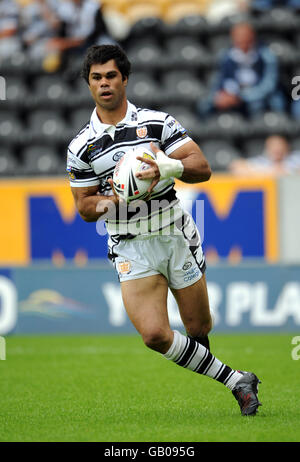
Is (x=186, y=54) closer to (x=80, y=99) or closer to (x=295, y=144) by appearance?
(x=80, y=99)

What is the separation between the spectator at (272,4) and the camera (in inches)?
604

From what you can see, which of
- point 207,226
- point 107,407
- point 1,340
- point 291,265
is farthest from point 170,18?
point 107,407

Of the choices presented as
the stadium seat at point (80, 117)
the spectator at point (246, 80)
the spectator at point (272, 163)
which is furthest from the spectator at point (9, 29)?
the spectator at point (272, 163)

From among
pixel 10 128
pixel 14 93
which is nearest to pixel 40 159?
pixel 10 128

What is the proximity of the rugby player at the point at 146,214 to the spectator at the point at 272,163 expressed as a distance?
244 inches

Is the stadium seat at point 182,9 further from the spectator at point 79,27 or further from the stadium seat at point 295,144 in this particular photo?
the stadium seat at point 295,144

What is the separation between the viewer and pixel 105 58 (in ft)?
18.4

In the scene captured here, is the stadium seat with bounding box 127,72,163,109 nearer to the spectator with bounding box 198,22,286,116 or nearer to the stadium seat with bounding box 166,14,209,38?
the spectator with bounding box 198,22,286,116

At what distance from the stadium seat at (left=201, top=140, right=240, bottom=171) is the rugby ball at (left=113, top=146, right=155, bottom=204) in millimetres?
7272

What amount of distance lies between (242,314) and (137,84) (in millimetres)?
5073

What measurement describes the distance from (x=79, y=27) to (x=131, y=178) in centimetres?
940

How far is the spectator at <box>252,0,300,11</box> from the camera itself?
15.3m

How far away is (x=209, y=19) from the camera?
15.8 meters
